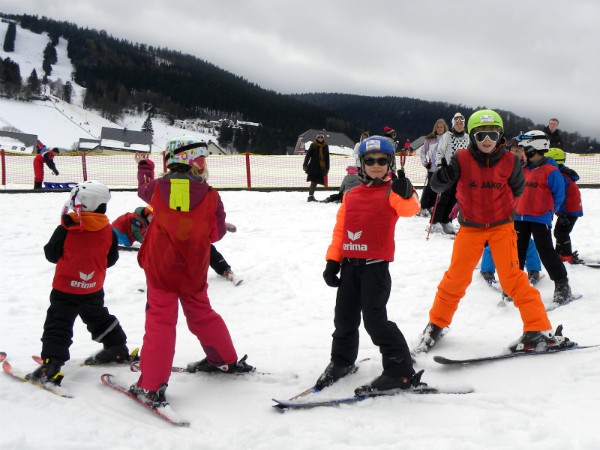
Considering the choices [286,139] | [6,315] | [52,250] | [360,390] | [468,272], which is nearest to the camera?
[360,390]

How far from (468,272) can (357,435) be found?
1.70 m

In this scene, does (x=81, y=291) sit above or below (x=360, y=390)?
above

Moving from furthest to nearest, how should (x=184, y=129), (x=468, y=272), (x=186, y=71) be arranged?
(x=186, y=71) → (x=184, y=129) → (x=468, y=272)

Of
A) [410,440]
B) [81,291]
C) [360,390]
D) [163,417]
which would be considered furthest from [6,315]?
[410,440]

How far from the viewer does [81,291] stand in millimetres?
3428

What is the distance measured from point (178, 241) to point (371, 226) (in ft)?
4.11

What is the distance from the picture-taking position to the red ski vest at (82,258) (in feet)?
11.1

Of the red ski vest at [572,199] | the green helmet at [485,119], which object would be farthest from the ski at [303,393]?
the red ski vest at [572,199]

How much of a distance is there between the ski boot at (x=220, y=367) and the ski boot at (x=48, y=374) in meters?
0.88

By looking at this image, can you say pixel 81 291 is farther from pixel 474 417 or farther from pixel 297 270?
pixel 297 270

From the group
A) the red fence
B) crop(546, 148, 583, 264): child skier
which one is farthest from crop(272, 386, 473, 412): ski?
the red fence

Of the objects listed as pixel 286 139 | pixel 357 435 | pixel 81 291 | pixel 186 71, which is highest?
pixel 186 71

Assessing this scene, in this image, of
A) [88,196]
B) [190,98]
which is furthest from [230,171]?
[190,98]

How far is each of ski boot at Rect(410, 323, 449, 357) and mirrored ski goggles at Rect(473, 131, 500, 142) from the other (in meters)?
1.53
